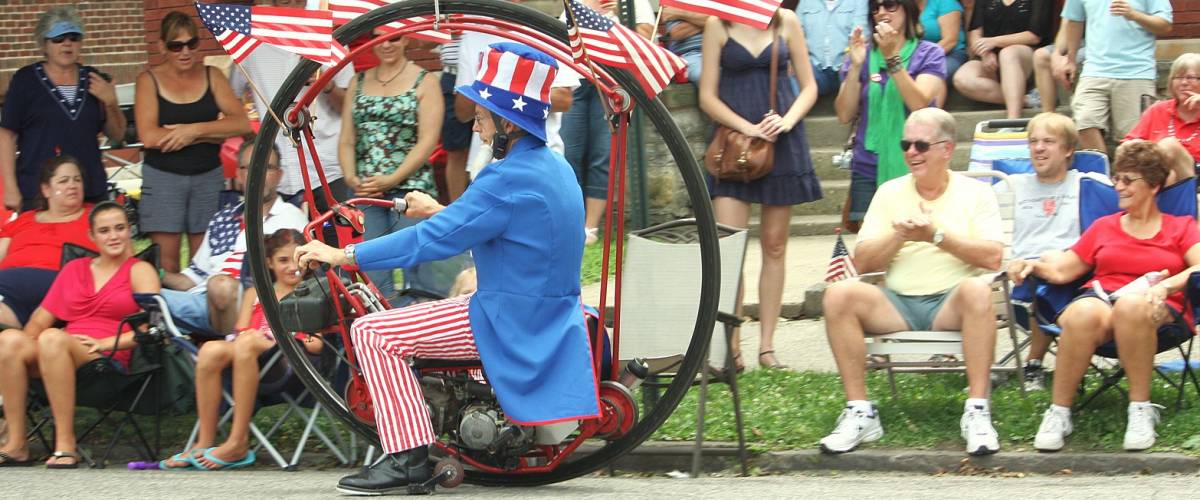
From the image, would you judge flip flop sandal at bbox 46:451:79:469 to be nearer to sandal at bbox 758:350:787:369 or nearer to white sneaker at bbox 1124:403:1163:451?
sandal at bbox 758:350:787:369

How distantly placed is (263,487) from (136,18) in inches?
533

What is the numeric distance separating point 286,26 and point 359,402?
1.43 meters

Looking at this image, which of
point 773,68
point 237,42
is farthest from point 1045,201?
point 237,42

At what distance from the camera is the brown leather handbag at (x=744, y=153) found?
751 centimetres

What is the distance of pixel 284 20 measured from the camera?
19.1 ft

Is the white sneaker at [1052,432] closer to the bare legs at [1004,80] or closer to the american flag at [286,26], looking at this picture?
the american flag at [286,26]

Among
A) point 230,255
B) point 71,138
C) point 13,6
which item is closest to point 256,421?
point 230,255

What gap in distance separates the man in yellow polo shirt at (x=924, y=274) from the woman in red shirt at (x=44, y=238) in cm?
368

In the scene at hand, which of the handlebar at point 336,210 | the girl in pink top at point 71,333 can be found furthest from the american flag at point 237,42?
the girl in pink top at point 71,333

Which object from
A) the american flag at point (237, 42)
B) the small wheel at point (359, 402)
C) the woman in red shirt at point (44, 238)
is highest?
the american flag at point (237, 42)

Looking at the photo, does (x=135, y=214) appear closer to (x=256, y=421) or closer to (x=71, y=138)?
(x=71, y=138)

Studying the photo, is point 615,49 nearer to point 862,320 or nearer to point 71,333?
point 862,320

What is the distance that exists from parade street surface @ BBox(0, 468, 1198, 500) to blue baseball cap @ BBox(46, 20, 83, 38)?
2653 millimetres

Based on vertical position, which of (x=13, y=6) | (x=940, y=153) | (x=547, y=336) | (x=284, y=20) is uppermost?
(x=13, y=6)
